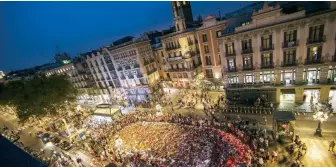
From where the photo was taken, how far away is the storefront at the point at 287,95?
25.5 metres

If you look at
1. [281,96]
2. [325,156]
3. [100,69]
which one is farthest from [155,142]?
[100,69]

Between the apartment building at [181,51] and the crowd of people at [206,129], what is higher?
the apartment building at [181,51]

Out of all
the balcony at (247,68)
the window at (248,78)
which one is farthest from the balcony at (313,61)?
the window at (248,78)

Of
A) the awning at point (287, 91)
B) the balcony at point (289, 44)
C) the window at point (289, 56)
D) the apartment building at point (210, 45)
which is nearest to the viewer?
the balcony at point (289, 44)

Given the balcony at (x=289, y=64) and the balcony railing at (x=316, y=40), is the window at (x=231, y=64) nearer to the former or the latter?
the balcony at (x=289, y=64)

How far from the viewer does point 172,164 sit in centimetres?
1883

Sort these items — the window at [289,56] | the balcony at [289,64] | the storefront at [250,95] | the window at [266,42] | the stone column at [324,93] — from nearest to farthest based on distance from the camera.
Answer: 1. the stone column at [324,93]
2. the window at [289,56]
3. the balcony at [289,64]
4. the window at [266,42]
5. the storefront at [250,95]

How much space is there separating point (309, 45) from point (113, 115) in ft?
110

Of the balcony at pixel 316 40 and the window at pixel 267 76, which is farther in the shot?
the window at pixel 267 76

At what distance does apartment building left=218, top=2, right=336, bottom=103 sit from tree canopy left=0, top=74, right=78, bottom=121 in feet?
107

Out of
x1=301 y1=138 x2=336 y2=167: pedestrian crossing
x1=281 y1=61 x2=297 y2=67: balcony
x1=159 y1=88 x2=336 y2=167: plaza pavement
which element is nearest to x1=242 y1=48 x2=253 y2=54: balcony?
x1=281 y1=61 x2=297 y2=67: balcony

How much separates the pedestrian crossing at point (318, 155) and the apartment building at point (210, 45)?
67.5 feet

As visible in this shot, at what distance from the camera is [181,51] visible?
123 ft

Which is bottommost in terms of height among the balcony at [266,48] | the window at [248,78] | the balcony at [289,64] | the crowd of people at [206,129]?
the crowd of people at [206,129]
